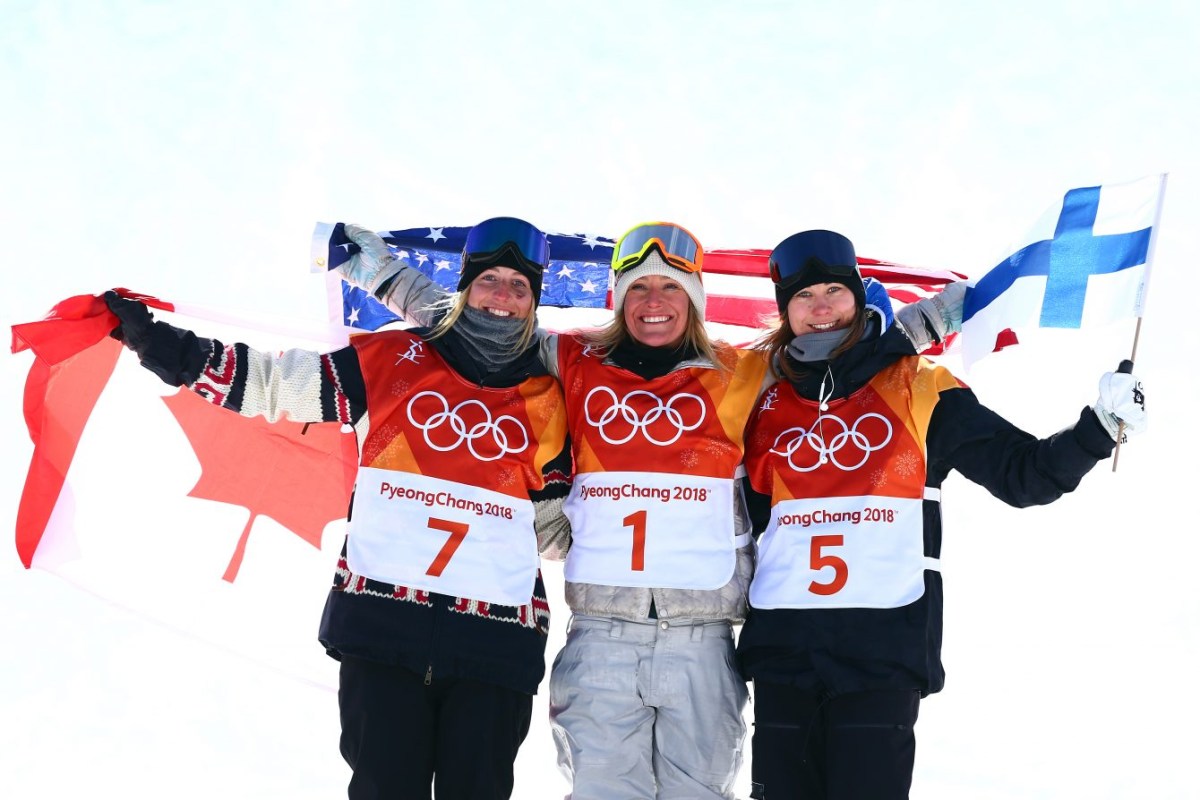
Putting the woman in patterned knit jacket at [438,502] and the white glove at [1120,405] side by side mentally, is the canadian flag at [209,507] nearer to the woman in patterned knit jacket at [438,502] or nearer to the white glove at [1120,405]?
the woman in patterned knit jacket at [438,502]

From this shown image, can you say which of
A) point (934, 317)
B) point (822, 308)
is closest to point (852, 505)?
point (822, 308)

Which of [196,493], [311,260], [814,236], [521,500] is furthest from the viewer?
[196,493]

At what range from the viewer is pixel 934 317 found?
5.54 metres

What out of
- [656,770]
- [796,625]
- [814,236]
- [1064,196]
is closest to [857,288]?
[814,236]

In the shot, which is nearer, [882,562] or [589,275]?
[882,562]

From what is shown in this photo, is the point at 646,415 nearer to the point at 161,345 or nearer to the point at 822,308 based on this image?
the point at 822,308

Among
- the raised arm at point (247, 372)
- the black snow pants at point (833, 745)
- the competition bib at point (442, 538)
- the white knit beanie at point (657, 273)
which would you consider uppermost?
the white knit beanie at point (657, 273)

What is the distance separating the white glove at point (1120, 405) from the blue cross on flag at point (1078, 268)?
749 millimetres

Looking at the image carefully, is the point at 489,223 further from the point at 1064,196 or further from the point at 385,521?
the point at 1064,196

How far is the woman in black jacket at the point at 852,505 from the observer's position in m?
4.60

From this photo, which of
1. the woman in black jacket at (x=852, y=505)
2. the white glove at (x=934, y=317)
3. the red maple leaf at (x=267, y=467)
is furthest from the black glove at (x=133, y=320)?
the white glove at (x=934, y=317)

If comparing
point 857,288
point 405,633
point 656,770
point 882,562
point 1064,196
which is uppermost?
point 1064,196

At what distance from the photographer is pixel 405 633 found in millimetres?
4668

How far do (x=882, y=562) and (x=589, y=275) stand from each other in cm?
249
